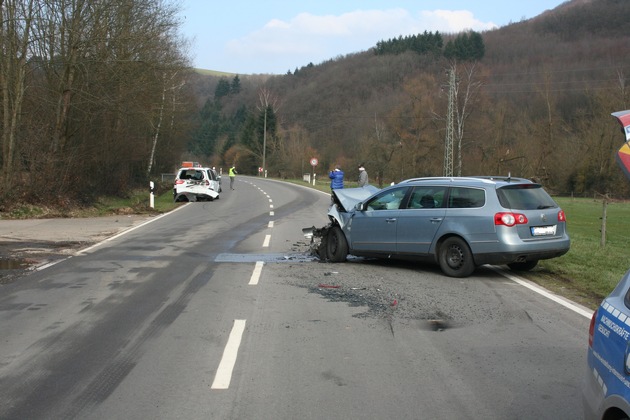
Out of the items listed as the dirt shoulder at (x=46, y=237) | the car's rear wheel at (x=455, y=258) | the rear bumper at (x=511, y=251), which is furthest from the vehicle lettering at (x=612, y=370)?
the dirt shoulder at (x=46, y=237)

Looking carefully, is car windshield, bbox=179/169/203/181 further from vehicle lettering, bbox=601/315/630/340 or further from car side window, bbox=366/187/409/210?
vehicle lettering, bbox=601/315/630/340

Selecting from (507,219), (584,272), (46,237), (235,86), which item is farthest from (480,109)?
(235,86)

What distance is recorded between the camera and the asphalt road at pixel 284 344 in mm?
4547

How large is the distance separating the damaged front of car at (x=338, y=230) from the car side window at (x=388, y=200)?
0.25 meters

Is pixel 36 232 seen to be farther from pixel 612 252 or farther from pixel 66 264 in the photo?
pixel 612 252

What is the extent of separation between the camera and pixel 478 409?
443 cm

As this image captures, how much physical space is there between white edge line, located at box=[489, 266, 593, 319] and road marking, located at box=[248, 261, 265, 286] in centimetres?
408

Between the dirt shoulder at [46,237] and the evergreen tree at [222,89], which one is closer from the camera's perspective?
the dirt shoulder at [46,237]

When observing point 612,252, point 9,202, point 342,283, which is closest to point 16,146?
point 9,202

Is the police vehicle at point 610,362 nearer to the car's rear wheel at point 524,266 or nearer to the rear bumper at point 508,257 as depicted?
the rear bumper at point 508,257

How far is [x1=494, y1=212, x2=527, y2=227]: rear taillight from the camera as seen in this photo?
952 centimetres

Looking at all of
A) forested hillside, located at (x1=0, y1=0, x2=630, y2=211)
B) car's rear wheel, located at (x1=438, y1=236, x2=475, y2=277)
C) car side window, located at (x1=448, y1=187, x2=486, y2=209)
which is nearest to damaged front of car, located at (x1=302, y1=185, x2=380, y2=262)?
car side window, located at (x1=448, y1=187, x2=486, y2=209)

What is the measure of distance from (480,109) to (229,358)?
6070 cm

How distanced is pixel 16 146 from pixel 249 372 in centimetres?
2130
